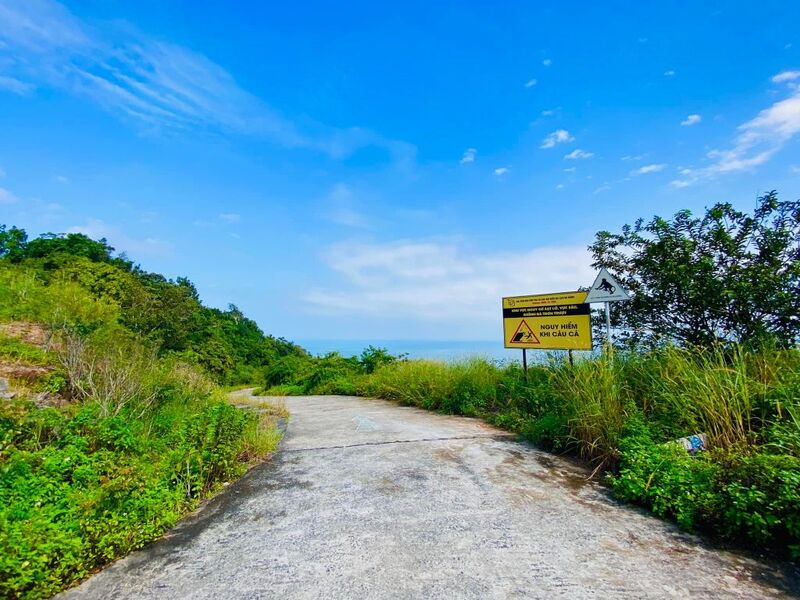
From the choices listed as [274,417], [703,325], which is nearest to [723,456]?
[703,325]

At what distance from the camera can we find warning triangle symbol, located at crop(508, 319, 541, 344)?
305 inches

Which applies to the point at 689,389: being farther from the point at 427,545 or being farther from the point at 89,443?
the point at 89,443

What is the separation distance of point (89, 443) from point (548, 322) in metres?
6.98

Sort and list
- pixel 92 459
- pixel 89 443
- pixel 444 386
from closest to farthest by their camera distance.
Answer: pixel 92 459 → pixel 89 443 → pixel 444 386

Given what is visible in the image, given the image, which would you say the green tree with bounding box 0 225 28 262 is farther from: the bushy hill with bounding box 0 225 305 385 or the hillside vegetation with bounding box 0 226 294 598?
the hillside vegetation with bounding box 0 226 294 598

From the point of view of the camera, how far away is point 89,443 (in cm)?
343

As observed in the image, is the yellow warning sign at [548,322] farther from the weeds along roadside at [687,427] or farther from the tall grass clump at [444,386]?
the tall grass clump at [444,386]

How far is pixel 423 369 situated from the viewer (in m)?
9.93

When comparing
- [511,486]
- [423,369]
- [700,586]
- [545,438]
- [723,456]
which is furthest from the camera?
[423,369]

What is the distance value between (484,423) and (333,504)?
3770 mm

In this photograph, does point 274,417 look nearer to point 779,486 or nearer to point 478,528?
point 478,528

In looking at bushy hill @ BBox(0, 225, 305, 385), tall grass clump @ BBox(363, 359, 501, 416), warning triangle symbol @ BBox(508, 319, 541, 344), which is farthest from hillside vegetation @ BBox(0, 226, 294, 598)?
bushy hill @ BBox(0, 225, 305, 385)

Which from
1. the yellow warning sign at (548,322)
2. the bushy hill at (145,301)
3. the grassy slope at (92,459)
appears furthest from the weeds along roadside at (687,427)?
the bushy hill at (145,301)

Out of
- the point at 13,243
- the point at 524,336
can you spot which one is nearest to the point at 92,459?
the point at 524,336
